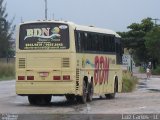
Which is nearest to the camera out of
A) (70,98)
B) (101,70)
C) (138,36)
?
(70,98)

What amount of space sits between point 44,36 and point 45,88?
2.07 m

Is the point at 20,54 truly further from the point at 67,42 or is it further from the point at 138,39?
the point at 138,39

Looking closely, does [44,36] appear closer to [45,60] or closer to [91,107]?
[45,60]

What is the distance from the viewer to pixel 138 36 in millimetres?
101000

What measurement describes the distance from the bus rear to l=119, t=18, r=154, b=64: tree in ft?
245

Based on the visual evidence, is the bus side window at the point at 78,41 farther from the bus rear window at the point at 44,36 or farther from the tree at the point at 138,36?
the tree at the point at 138,36

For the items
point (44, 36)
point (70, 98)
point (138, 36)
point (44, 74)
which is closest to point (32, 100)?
point (44, 74)

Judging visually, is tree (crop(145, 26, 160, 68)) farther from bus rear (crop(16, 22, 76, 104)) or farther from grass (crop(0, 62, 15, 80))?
bus rear (crop(16, 22, 76, 104))

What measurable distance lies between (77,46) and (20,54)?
7.52 ft

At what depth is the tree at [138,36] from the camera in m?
99.3

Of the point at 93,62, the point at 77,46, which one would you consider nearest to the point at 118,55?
Result: the point at 93,62

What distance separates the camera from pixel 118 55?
30.9 metres

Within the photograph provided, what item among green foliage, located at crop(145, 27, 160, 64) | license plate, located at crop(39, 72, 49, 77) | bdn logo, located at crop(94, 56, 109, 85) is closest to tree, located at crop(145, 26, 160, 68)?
green foliage, located at crop(145, 27, 160, 64)

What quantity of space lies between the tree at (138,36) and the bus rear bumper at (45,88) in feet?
247
